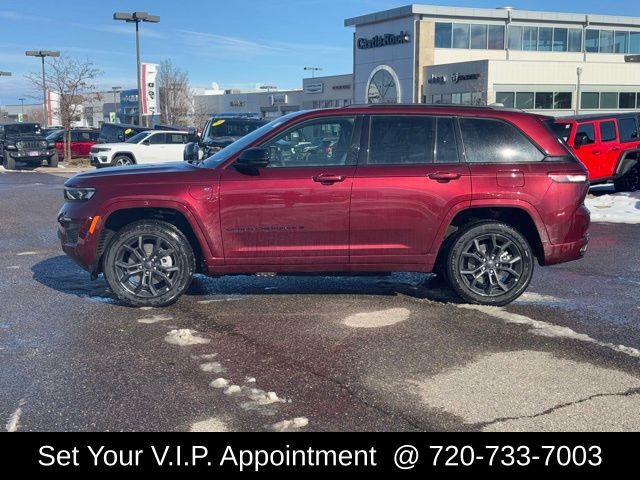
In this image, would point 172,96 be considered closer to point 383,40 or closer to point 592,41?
point 383,40

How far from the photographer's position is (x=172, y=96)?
5700cm

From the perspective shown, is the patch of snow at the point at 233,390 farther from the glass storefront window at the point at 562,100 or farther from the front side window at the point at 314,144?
the glass storefront window at the point at 562,100

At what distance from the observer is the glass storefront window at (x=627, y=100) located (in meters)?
51.0

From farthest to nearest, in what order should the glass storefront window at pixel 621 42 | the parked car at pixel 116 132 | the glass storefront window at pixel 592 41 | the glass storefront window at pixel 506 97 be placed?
the glass storefront window at pixel 621 42 → the glass storefront window at pixel 592 41 → the glass storefront window at pixel 506 97 → the parked car at pixel 116 132

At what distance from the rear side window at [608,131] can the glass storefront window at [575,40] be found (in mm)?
43783

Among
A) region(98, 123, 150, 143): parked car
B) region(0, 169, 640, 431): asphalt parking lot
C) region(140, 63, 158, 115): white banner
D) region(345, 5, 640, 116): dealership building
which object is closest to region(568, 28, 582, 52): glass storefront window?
region(345, 5, 640, 116): dealership building

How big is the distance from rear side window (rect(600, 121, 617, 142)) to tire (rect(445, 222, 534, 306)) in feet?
35.6

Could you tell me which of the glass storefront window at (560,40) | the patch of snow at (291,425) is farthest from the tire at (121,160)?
the glass storefront window at (560,40)

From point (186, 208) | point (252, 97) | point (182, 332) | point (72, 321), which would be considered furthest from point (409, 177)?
point (252, 97)

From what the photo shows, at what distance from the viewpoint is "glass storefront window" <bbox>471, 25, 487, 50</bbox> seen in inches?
2142

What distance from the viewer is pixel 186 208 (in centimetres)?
609

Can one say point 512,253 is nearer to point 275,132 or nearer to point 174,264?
point 275,132

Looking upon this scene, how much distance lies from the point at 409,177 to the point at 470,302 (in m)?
1.33

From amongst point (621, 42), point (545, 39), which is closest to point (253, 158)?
point (545, 39)
